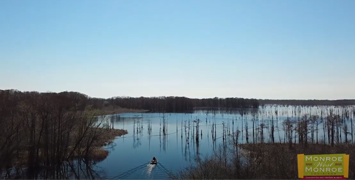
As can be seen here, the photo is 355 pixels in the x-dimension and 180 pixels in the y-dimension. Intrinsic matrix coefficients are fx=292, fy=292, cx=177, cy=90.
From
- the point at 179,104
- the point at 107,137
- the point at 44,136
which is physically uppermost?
the point at 179,104

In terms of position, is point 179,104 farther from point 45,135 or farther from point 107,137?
point 45,135

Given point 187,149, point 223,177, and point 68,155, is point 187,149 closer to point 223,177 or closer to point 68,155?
point 68,155

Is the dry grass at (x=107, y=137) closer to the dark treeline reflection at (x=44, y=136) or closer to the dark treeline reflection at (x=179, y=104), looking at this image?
the dark treeline reflection at (x=44, y=136)

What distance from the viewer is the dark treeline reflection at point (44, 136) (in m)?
23.0

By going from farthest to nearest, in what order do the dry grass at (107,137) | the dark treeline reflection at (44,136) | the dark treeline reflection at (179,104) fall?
the dark treeline reflection at (179,104) → the dry grass at (107,137) → the dark treeline reflection at (44,136)

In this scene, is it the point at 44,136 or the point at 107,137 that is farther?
the point at 107,137

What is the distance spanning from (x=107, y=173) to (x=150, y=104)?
87064 millimetres

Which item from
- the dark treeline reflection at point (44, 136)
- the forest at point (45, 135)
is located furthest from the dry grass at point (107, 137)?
the dark treeline reflection at point (44, 136)

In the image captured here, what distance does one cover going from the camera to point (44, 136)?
2675cm

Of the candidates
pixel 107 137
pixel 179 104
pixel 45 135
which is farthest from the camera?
pixel 179 104

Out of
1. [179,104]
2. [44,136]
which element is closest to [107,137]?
[44,136]

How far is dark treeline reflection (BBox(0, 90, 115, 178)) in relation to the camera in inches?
904

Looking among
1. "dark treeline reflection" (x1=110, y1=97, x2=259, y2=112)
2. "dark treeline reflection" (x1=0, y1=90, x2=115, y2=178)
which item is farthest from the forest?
"dark treeline reflection" (x1=110, y1=97, x2=259, y2=112)

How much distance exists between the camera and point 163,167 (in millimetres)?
26125
